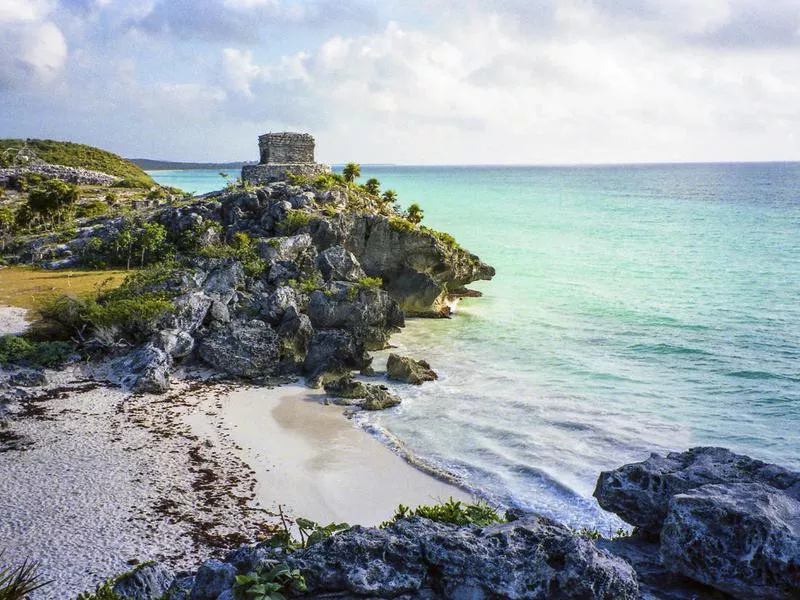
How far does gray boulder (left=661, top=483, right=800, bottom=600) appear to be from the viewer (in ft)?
23.7

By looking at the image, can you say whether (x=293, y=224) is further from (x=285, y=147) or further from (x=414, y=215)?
(x=285, y=147)

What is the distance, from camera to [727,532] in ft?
24.4

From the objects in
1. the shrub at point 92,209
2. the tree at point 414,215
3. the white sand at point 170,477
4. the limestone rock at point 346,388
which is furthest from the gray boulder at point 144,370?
the shrub at point 92,209

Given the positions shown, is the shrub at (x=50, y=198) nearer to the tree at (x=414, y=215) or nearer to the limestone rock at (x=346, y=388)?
the tree at (x=414, y=215)

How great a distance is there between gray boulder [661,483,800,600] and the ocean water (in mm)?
7180

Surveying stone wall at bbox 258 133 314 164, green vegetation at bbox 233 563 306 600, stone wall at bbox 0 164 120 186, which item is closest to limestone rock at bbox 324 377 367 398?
green vegetation at bbox 233 563 306 600

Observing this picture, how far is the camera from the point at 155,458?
53.5 ft

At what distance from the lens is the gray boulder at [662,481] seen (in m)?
8.98

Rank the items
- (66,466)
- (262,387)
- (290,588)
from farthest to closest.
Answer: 1. (262,387)
2. (66,466)
3. (290,588)

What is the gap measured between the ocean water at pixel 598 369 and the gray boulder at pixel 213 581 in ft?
30.7

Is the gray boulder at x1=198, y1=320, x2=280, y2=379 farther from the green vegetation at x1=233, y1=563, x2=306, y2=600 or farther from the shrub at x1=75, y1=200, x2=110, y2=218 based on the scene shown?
the shrub at x1=75, y1=200, x2=110, y2=218

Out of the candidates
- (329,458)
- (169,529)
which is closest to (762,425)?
(329,458)

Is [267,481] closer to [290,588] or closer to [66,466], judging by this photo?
[66,466]

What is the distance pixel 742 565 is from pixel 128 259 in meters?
33.2
